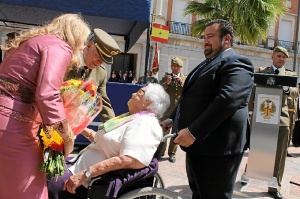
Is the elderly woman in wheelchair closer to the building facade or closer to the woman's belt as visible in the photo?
the woman's belt

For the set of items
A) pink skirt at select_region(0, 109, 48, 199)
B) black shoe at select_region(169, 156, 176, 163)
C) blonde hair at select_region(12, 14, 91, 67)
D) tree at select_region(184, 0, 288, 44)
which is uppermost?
tree at select_region(184, 0, 288, 44)

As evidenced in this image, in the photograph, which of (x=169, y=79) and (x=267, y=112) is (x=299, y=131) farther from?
(x=169, y=79)

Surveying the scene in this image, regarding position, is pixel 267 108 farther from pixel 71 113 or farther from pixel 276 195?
pixel 71 113

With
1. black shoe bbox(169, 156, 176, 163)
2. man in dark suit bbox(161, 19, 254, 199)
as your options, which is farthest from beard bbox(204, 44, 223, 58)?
black shoe bbox(169, 156, 176, 163)

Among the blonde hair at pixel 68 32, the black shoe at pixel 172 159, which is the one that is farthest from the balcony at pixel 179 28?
the blonde hair at pixel 68 32

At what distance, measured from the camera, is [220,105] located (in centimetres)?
238

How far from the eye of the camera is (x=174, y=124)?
2941 mm

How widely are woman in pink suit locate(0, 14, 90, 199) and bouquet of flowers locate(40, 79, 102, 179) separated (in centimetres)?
6

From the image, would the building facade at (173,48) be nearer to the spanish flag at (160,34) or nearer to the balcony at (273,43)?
the balcony at (273,43)

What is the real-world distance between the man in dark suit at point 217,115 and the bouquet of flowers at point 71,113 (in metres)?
0.70

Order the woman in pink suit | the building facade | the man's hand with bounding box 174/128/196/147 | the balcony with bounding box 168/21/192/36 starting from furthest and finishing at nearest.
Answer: the balcony with bounding box 168/21/192/36, the building facade, the man's hand with bounding box 174/128/196/147, the woman in pink suit

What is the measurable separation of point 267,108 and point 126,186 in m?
2.63

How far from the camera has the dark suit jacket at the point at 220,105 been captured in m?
2.40

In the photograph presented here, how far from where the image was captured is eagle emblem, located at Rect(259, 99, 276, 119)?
440 centimetres
